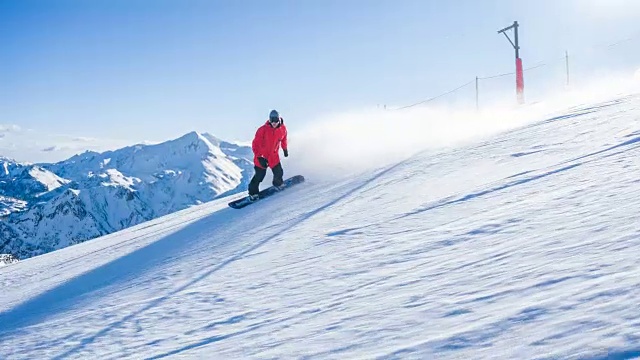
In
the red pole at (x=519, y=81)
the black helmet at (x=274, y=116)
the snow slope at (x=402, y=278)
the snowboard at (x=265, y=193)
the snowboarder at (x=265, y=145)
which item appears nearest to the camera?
the snow slope at (x=402, y=278)

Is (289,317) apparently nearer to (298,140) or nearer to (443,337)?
(443,337)

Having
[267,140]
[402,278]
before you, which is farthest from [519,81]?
[402,278]

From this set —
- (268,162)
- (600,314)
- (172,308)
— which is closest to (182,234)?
(268,162)

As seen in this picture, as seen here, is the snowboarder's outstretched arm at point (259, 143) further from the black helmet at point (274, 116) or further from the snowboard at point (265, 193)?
the snowboard at point (265, 193)

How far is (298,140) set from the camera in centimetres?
1884

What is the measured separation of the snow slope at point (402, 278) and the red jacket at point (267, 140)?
322 cm

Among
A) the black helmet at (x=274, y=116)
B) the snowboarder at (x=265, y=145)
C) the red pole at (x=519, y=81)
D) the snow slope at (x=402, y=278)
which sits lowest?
the snow slope at (x=402, y=278)

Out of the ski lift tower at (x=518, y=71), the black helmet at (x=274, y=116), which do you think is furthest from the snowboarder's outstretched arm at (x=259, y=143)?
the ski lift tower at (x=518, y=71)

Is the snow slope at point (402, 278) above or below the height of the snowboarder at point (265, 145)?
below

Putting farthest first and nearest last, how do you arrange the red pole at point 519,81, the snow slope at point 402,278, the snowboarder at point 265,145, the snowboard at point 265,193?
the red pole at point 519,81 < the snowboarder at point 265,145 < the snowboard at point 265,193 < the snow slope at point 402,278

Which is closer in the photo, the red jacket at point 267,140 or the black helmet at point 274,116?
the black helmet at point 274,116

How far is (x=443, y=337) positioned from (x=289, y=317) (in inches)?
60.0

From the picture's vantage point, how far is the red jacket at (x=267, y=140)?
40.2 ft

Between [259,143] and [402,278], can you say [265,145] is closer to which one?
[259,143]
